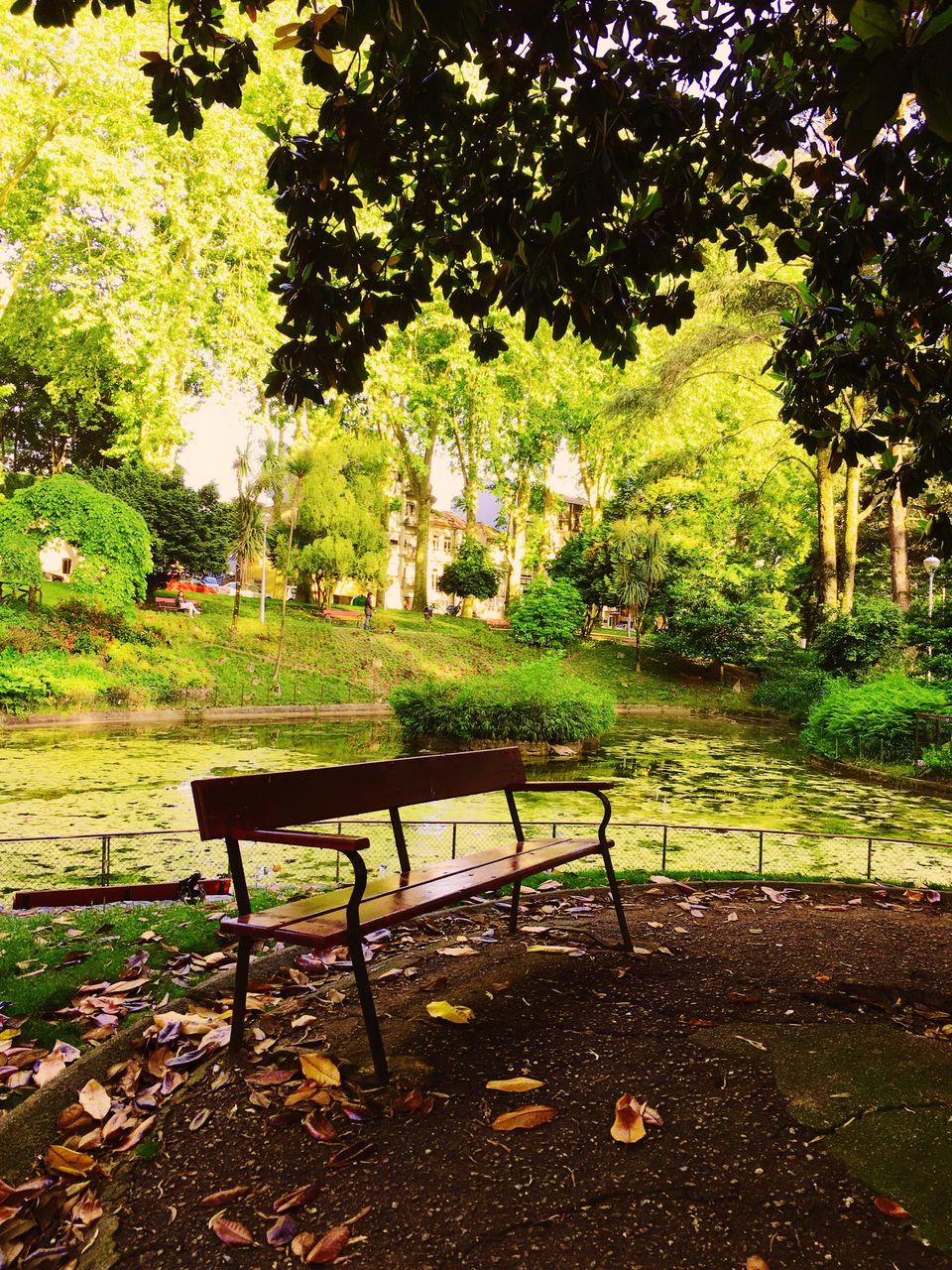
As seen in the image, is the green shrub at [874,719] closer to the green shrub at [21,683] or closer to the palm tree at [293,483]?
the palm tree at [293,483]

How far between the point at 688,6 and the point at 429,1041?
4.29 metres

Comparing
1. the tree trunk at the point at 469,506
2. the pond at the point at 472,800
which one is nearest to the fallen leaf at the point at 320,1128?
the pond at the point at 472,800

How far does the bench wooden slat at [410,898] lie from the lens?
9.57 ft

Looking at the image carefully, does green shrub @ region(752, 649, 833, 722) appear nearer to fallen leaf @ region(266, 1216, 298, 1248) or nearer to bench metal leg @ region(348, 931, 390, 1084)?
bench metal leg @ region(348, 931, 390, 1084)

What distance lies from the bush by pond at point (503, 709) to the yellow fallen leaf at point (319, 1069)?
1412cm

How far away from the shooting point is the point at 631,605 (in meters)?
33.9

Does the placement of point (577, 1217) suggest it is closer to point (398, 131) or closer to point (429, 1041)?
point (429, 1041)

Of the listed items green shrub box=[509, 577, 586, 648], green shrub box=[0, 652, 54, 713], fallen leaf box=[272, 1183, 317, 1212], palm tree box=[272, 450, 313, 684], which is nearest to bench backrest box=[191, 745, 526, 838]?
fallen leaf box=[272, 1183, 317, 1212]

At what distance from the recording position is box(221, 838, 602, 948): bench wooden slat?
115 inches

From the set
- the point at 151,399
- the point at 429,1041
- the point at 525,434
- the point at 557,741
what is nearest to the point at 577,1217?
the point at 429,1041

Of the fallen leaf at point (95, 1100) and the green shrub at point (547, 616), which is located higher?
the green shrub at point (547, 616)

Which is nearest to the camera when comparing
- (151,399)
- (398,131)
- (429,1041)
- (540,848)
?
(429,1041)

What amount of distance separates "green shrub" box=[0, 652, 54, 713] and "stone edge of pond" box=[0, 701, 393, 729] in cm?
74

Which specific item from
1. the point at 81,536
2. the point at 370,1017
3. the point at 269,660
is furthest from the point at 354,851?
the point at 269,660
